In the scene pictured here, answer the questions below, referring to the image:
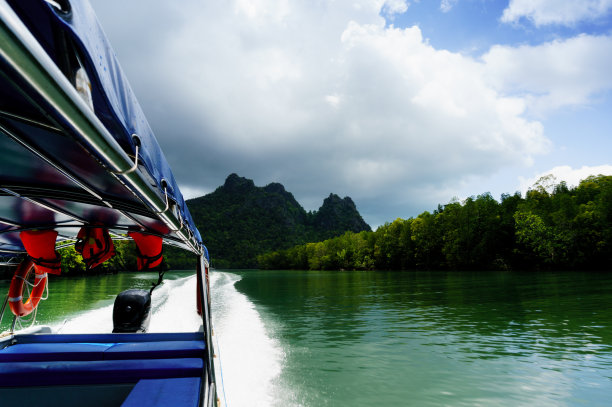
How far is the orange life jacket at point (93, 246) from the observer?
5.18m

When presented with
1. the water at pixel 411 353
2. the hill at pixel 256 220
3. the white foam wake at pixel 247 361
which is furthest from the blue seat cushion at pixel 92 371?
the hill at pixel 256 220

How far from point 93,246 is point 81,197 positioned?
1.82 metres

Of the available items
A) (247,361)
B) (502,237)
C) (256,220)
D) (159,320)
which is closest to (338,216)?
(256,220)

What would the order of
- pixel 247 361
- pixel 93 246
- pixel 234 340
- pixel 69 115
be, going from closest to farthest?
pixel 69 115
pixel 93 246
pixel 247 361
pixel 234 340

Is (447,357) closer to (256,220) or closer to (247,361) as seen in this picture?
(247,361)

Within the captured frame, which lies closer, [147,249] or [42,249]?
[42,249]

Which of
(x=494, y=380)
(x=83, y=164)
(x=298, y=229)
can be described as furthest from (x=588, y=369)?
(x=298, y=229)

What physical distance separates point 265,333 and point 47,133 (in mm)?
10053

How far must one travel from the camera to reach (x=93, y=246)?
17.3ft

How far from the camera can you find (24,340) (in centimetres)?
490

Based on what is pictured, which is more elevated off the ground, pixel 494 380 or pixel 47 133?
pixel 47 133

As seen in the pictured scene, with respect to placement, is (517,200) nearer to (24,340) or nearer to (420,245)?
(420,245)

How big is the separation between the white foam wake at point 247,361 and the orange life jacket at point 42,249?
9.44 feet

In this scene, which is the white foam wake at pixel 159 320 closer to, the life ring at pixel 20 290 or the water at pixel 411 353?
the water at pixel 411 353
